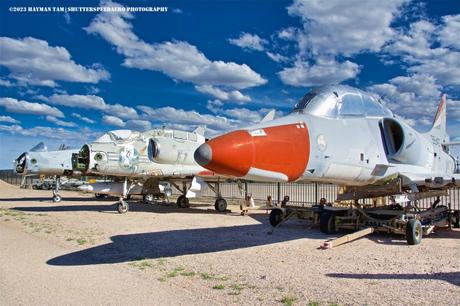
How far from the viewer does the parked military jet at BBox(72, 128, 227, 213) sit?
16.1 m

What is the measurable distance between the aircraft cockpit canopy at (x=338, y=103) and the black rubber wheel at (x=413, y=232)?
2.45m

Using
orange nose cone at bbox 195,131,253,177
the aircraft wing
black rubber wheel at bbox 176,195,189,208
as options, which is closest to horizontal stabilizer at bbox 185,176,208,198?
black rubber wheel at bbox 176,195,189,208

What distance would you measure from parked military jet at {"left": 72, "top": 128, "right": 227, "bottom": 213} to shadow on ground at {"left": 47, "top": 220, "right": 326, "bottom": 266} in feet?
20.4

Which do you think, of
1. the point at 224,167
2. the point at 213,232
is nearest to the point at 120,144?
the point at 213,232

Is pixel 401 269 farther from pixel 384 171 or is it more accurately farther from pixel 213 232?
pixel 213 232

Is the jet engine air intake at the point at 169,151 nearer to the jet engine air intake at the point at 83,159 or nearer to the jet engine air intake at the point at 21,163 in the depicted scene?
the jet engine air intake at the point at 83,159

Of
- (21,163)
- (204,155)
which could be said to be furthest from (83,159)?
(204,155)

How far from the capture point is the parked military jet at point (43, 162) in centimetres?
1989

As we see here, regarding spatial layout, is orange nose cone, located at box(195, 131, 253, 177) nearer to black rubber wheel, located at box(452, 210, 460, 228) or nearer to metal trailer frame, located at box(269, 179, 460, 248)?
metal trailer frame, located at box(269, 179, 460, 248)

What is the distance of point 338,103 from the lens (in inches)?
283

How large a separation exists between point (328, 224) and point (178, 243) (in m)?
3.76

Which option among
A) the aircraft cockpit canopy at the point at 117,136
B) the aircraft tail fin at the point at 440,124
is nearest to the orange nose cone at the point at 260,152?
the aircraft tail fin at the point at 440,124

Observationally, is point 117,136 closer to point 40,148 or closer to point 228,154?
point 40,148

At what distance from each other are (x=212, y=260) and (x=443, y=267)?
12.1ft
